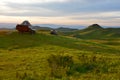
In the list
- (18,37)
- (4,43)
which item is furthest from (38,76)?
(18,37)

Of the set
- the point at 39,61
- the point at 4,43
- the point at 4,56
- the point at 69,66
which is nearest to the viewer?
the point at 69,66

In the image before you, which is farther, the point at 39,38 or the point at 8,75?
the point at 39,38

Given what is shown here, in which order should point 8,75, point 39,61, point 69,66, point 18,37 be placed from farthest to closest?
point 18,37, point 39,61, point 69,66, point 8,75

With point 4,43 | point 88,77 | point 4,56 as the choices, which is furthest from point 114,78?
point 4,43

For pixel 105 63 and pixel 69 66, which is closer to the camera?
pixel 69 66

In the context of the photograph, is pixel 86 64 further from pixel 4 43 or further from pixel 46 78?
pixel 4 43

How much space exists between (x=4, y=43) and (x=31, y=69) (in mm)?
24708

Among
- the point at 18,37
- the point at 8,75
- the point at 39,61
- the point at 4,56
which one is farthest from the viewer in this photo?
the point at 18,37

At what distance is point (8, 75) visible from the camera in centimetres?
2484

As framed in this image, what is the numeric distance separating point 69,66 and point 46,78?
5152 mm

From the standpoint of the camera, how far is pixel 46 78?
22.9 m

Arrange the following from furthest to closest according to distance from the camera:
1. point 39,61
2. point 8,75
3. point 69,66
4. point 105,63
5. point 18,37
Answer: point 18,37 < point 39,61 < point 105,63 < point 69,66 < point 8,75

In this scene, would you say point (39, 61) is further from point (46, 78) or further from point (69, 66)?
point (46, 78)

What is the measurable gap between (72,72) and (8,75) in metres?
5.52
